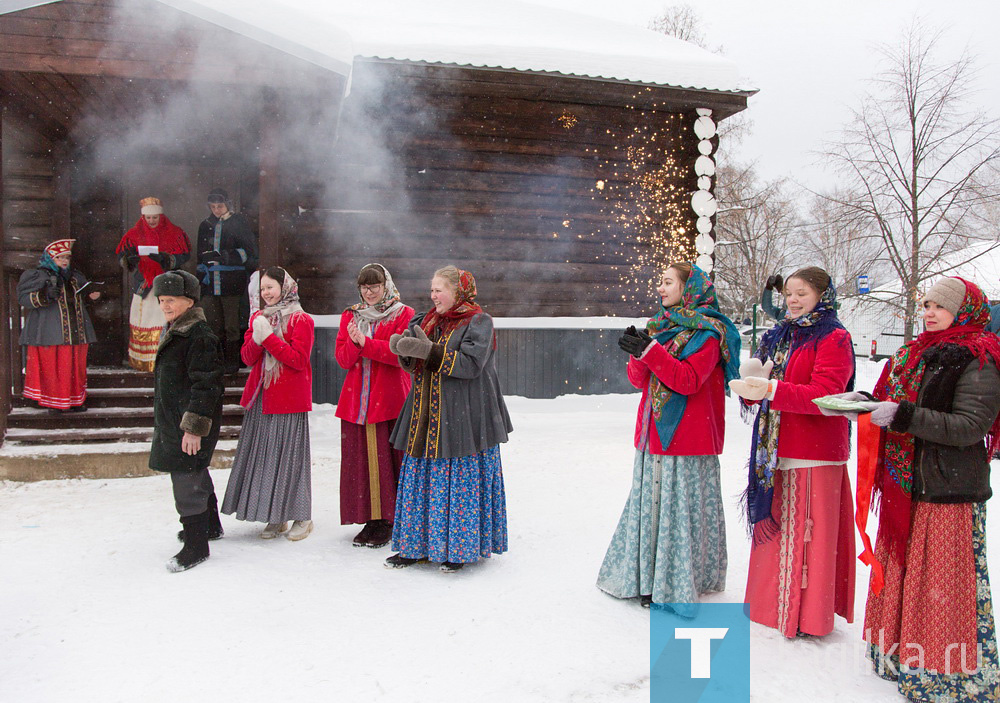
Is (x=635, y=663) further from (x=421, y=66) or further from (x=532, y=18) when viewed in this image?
(x=532, y=18)

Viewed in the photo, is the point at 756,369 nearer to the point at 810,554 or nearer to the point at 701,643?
the point at 810,554

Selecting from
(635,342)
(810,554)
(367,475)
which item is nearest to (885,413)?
(810,554)

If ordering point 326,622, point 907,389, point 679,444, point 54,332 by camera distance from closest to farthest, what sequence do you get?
point 907,389 < point 326,622 < point 679,444 < point 54,332

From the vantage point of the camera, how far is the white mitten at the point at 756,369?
10.0 feet

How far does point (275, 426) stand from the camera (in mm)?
4133

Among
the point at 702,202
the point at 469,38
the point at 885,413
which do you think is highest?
the point at 469,38

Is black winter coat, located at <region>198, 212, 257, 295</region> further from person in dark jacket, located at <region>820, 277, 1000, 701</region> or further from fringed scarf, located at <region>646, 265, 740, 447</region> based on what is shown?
person in dark jacket, located at <region>820, 277, 1000, 701</region>

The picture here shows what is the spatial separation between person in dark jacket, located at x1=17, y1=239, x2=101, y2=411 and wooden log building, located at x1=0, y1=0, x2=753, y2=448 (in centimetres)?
26

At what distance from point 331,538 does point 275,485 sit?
50cm

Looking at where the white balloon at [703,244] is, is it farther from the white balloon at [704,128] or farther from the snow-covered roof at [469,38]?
the snow-covered roof at [469,38]

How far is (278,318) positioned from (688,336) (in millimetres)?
2477

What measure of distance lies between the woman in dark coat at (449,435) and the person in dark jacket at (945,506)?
188cm

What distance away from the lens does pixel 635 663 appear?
9.26 feet

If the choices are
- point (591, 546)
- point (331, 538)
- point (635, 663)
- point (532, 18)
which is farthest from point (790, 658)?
point (532, 18)
